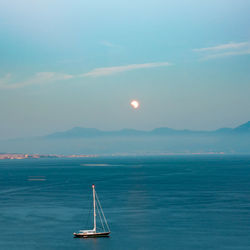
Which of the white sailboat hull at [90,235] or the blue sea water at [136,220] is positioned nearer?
the blue sea water at [136,220]

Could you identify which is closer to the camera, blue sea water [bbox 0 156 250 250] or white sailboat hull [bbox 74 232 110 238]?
blue sea water [bbox 0 156 250 250]

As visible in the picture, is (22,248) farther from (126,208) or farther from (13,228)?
(126,208)

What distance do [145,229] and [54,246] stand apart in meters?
19.5

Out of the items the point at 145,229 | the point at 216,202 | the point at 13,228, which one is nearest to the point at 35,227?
the point at 13,228

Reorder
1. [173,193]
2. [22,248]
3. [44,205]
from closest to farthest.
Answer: [22,248] < [44,205] < [173,193]

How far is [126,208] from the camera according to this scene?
116062 millimetres

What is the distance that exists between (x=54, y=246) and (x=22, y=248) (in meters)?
5.16

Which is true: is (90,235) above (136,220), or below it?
below

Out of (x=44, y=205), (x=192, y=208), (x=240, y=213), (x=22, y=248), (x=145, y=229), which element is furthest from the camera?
(x=44, y=205)

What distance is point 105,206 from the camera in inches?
4722

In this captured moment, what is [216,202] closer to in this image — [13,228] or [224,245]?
[224,245]

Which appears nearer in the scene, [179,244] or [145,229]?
[179,244]

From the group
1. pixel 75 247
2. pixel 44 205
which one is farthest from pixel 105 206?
pixel 75 247

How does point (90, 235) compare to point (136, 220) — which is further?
point (136, 220)
